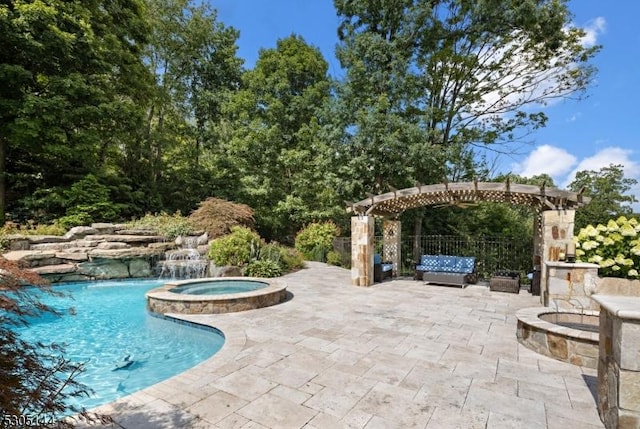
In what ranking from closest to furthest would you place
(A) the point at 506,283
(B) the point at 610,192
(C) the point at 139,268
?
(A) the point at 506,283, (C) the point at 139,268, (B) the point at 610,192

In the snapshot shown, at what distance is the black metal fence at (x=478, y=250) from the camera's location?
36.2 feet

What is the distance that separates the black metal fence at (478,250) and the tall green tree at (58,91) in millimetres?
10957

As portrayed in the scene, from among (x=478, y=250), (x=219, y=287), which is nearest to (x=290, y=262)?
(x=219, y=287)

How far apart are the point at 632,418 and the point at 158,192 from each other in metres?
17.6

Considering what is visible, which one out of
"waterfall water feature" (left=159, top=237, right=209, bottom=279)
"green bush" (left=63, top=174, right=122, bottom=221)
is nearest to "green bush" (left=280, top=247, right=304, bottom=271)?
"waterfall water feature" (left=159, top=237, right=209, bottom=279)

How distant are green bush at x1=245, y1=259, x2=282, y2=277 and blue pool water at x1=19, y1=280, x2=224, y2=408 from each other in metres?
3.21

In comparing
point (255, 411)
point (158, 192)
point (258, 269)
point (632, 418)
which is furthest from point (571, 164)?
point (158, 192)

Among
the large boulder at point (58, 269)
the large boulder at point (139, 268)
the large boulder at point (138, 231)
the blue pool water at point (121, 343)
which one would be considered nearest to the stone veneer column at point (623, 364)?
the blue pool water at point (121, 343)

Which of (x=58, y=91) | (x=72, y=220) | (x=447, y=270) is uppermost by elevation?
(x=58, y=91)

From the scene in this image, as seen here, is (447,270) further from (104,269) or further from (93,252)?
(93,252)

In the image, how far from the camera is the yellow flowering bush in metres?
A: 5.33

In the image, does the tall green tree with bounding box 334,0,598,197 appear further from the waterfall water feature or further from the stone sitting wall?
the stone sitting wall

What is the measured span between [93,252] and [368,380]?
10.1m

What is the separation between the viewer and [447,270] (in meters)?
8.89
